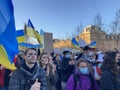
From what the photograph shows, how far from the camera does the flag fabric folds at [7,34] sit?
15.9 ft

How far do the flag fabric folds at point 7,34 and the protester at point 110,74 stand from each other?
2205 mm

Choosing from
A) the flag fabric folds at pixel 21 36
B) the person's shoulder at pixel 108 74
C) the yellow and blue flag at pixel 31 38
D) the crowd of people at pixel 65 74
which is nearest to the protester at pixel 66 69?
the crowd of people at pixel 65 74

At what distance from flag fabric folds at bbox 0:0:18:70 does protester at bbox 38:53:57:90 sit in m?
2.68

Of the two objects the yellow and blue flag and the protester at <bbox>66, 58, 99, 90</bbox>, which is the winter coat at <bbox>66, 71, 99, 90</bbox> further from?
the yellow and blue flag

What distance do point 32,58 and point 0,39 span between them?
1041mm

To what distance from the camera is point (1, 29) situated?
15.8 feet

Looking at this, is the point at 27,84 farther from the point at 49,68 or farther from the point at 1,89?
the point at 1,89

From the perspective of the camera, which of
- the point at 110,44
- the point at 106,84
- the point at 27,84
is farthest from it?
the point at 110,44

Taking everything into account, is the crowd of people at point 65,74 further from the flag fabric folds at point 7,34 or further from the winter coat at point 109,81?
the flag fabric folds at point 7,34

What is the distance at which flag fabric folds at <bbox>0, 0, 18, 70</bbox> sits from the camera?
486 cm

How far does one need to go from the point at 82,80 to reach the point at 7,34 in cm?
236

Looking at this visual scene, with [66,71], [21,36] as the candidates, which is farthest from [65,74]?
[21,36]

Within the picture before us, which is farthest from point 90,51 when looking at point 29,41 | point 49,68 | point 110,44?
point 110,44

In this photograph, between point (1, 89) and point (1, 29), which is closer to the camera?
point (1, 29)
